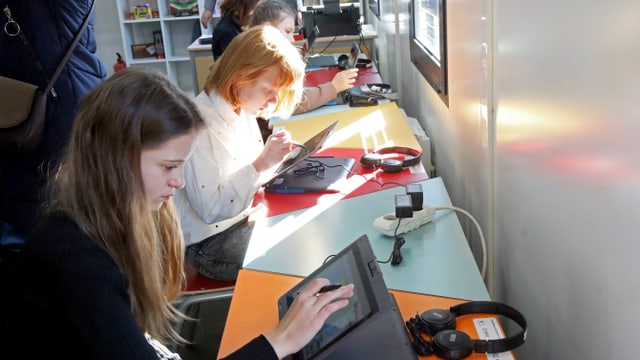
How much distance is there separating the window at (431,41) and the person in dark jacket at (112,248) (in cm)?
112

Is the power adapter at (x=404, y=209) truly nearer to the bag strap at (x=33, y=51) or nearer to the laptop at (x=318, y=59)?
the bag strap at (x=33, y=51)

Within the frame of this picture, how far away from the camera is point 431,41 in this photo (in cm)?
256

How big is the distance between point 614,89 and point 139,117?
0.75 metres

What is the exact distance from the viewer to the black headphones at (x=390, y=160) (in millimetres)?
2096

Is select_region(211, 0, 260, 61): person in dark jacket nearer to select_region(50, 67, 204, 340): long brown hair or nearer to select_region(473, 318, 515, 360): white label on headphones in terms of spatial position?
select_region(50, 67, 204, 340): long brown hair

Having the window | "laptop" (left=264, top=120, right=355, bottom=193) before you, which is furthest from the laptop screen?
the window

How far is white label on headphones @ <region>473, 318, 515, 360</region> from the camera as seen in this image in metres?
1.11

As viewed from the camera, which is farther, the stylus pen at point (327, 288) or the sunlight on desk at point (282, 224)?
the sunlight on desk at point (282, 224)

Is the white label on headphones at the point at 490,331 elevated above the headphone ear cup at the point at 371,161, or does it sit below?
below

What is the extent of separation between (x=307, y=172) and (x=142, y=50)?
4968mm

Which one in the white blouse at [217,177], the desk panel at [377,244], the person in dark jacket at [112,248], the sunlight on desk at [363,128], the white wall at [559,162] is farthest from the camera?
the sunlight on desk at [363,128]

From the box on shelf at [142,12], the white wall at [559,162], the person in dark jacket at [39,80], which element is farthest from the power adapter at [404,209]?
the box on shelf at [142,12]

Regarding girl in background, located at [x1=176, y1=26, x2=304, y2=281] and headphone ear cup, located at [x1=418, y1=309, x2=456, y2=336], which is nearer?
headphone ear cup, located at [x1=418, y1=309, x2=456, y2=336]

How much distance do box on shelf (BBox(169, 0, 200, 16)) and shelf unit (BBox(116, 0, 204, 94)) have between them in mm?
62
